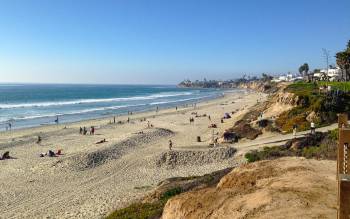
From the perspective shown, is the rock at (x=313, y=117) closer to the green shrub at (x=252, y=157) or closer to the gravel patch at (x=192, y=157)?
the gravel patch at (x=192, y=157)

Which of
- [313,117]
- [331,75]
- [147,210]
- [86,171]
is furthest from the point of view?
[331,75]

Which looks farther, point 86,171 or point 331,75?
point 331,75

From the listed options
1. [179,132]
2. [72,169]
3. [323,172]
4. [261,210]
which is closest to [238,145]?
[72,169]

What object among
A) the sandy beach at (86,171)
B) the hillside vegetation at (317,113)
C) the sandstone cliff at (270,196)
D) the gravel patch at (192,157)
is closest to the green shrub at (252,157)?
the sandy beach at (86,171)

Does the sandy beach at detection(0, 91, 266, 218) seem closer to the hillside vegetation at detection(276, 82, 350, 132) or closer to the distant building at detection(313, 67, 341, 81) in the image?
A: the hillside vegetation at detection(276, 82, 350, 132)

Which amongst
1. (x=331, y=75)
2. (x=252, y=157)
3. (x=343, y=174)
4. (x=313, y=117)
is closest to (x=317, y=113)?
(x=313, y=117)

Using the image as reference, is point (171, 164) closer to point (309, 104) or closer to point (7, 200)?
point (7, 200)

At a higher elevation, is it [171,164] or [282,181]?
[282,181]

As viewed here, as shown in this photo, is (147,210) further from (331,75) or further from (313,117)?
(331,75)

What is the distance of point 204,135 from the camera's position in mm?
42906

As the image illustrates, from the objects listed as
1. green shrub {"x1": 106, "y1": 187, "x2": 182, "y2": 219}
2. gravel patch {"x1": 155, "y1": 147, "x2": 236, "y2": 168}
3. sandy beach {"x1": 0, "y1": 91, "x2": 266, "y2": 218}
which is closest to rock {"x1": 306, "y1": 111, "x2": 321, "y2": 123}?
sandy beach {"x1": 0, "y1": 91, "x2": 266, "y2": 218}

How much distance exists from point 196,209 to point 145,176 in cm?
1569

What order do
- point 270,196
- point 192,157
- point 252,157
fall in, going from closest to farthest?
point 270,196, point 252,157, point 192,157

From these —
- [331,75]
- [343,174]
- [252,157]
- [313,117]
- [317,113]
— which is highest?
[331,75]
